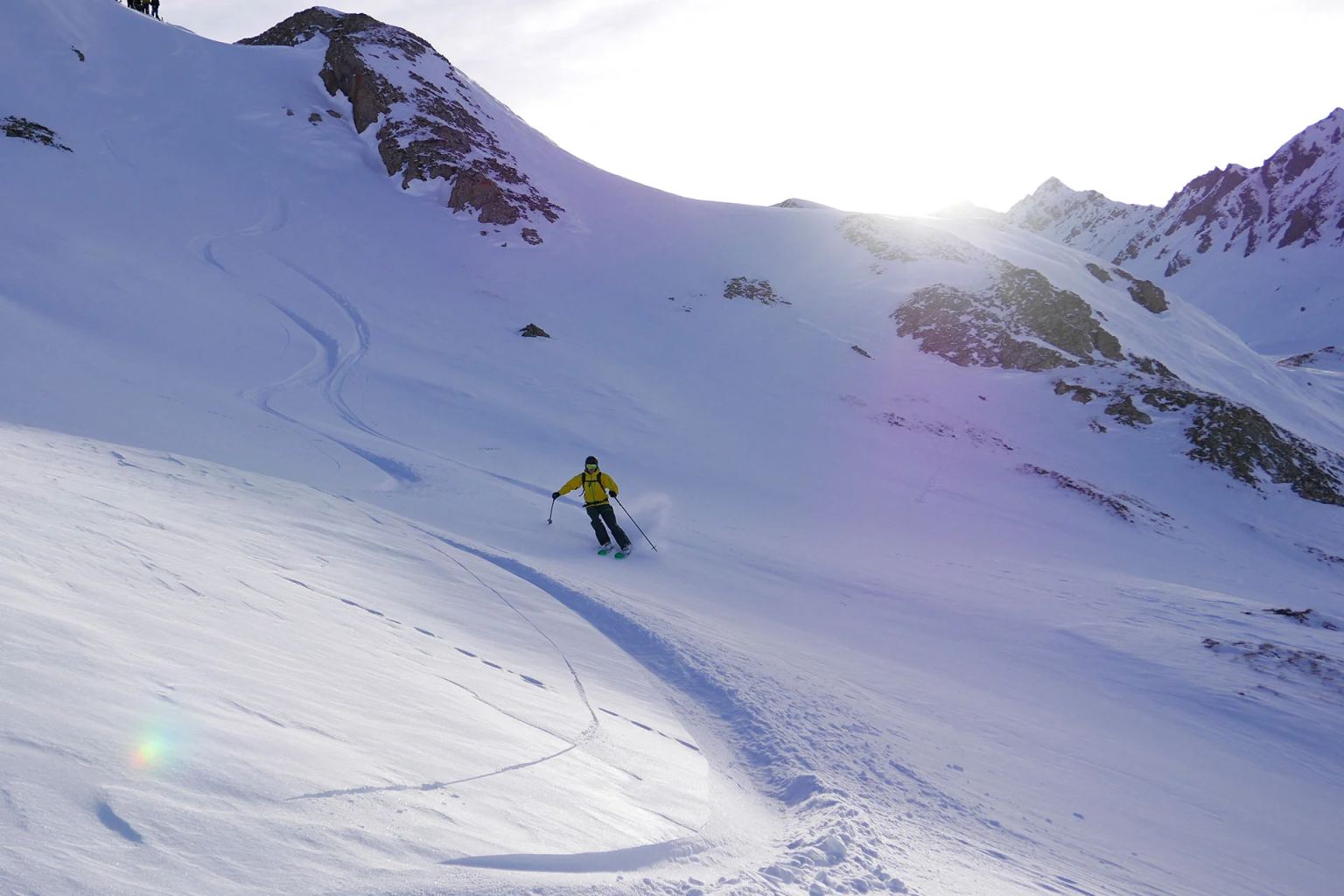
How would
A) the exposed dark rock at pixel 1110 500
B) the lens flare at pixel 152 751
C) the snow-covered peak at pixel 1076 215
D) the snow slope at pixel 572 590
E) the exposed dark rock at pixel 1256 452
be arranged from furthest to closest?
the snow-covered peak at pixel 1076 215 → the exposed dark rock at pixel 1256 452 → the exposed dark rock at pixel 1110 500 → the snow slope at pixel 572 590 → the lens flare at pixel 152 751

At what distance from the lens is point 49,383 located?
11.2m

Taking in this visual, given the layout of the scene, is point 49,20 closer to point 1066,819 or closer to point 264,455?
point 264,455

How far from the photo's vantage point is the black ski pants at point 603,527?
10.5 metres

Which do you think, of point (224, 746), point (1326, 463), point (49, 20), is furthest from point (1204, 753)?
point (49, 20)

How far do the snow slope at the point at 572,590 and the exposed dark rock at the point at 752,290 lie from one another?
6.24ft

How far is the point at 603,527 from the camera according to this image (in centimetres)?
1057

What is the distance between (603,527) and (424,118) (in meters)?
32.1

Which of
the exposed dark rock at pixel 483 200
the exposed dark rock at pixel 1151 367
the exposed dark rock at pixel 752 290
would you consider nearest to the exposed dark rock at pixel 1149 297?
the exposed dark rock at pixel 1151 367

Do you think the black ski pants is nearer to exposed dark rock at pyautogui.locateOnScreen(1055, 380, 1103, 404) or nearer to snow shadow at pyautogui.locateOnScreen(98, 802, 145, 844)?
snow shadow at pyautogui.locateOnScreen(98, 802, 145, 844)

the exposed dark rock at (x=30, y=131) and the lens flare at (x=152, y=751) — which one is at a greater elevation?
the exposed dark rock at (x=30, y=131)

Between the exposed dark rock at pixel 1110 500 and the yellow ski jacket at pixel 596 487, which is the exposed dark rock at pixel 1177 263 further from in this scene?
the yellow ski jacket at pixel 596 487

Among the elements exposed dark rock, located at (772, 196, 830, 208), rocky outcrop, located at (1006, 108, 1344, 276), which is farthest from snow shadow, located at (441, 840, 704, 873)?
rocky outcrop, located at (1006, 108, 1344, 276)

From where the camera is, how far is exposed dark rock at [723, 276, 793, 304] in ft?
99.9

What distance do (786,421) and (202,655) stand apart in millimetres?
18544
